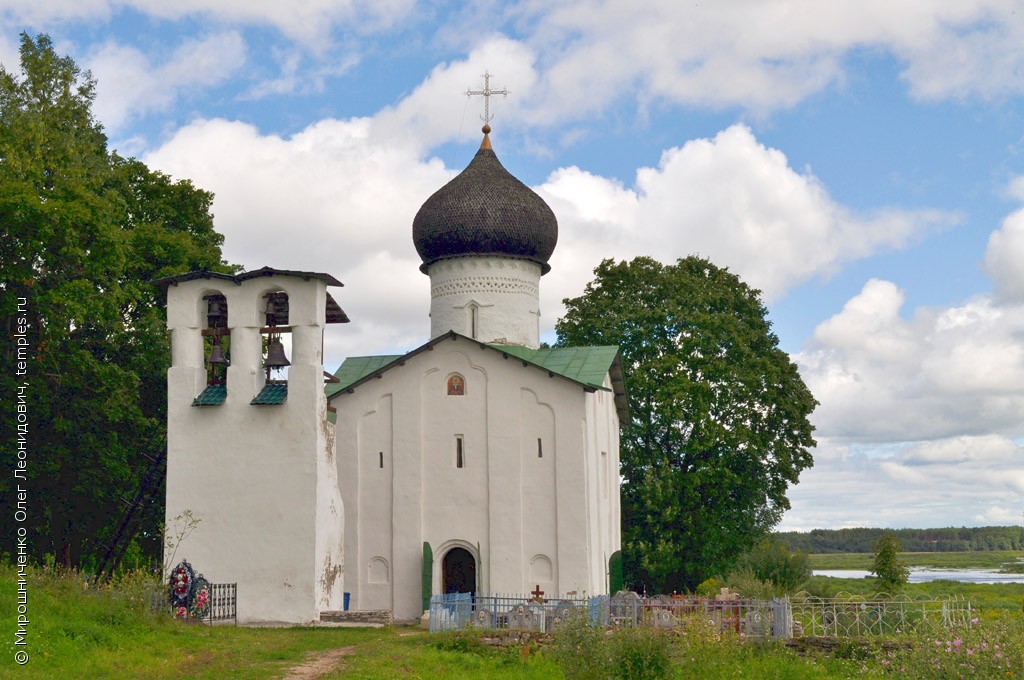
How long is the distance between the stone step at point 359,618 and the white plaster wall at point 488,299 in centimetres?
788

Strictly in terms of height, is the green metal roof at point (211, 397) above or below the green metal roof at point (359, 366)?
below

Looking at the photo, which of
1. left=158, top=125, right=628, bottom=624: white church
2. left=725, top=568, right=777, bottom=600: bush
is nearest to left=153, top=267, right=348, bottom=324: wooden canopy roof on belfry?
left=158, top=125, right=628, bottom=624: white church

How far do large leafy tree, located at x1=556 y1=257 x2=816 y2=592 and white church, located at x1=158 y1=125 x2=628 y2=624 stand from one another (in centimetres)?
174

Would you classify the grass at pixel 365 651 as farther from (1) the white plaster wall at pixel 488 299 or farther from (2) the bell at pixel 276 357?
(1) the white plaster wall at pixel 488 299

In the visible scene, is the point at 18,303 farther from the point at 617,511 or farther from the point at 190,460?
the point at 617,511

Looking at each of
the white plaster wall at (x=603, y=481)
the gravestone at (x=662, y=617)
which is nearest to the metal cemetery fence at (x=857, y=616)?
the gravestone at (x=662, y=617)

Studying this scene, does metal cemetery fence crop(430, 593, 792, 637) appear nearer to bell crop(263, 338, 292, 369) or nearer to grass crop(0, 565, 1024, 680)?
grass crop(0, 565, 1024, 680)

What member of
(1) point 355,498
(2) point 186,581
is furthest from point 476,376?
(2) point 186,581

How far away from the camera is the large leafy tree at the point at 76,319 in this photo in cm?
2097

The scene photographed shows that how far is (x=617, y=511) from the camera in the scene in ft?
82.2

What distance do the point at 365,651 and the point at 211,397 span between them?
21.3ft

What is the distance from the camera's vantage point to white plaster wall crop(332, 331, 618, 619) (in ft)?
67.9

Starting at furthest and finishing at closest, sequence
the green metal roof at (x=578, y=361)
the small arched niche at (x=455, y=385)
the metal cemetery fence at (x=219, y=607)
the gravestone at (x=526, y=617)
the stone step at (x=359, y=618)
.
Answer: the green metal roof at (x=578, y=361) < the small arched niche at (x=455, y=385) < the stone step at (x=359, y=618) < the metal cemetery fence at (x=219, y=607) < the gravestone at (x=526, y=617)

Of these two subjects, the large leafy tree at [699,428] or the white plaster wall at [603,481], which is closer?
the white plaster wall at [603,481]
